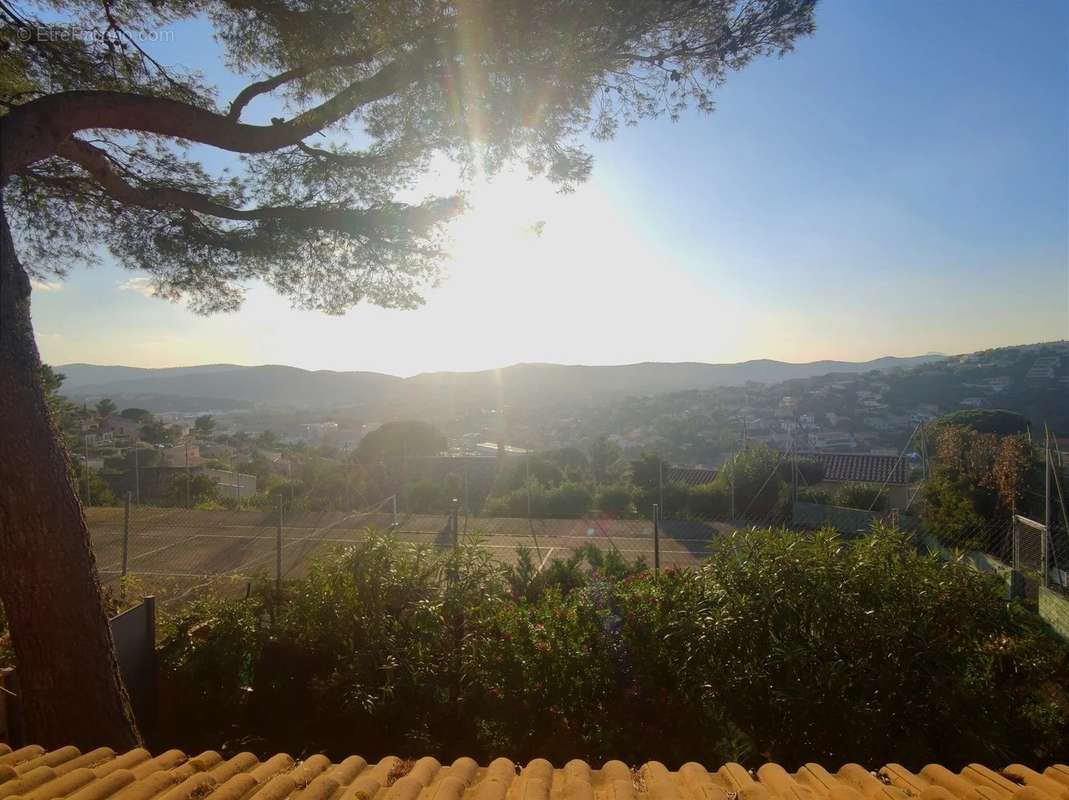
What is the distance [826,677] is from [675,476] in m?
15.0

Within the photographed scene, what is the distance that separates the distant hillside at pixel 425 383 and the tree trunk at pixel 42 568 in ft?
120

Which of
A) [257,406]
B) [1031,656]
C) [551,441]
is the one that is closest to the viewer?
[1031,656]

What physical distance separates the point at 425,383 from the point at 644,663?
156ft

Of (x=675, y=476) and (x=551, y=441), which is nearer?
(x=675, y=476)

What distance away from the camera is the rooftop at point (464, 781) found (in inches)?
78.5

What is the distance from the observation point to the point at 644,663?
3.65m

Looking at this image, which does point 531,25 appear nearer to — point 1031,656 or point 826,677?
point 826,677

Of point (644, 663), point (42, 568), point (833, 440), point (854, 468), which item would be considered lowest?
point (854, 468)

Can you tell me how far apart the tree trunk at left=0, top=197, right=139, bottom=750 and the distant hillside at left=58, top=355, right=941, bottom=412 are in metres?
36.7

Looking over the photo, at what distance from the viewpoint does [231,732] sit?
4000mm

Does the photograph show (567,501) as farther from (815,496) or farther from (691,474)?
(691,474)

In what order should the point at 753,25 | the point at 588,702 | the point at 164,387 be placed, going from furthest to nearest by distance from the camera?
1. the point at 164,387
2. the point at 753,25
3. the point at 588,702

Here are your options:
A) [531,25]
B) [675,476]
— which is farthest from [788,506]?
[531,25]

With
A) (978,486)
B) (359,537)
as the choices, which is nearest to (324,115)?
(359,537)
